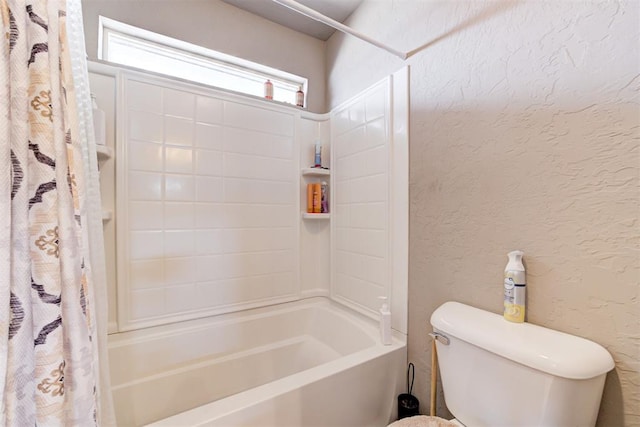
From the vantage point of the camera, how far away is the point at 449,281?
1123 mm

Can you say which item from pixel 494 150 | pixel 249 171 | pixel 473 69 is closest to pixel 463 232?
pixel 494 150

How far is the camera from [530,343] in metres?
0.75

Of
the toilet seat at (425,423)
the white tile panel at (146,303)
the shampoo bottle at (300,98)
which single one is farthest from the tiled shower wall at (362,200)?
the white tile panel at (146,303)

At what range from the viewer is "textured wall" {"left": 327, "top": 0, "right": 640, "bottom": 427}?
71 cm

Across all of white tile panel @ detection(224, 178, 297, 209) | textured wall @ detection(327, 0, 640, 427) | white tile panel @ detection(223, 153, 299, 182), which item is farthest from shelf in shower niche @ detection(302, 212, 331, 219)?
textured wall @ detection(327, 0, 640, 427)

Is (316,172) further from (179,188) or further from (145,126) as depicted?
(145,126)

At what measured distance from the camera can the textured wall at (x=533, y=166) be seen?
71 centimetres

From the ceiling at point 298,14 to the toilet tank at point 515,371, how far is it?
180 centimetres

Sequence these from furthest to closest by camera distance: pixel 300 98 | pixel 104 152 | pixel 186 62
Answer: pixel 300 98 → pixel 186 62 → pixel 104 152

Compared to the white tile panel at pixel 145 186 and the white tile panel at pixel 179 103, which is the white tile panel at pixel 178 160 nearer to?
the white tile panel at pixel 145 186

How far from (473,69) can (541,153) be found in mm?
432

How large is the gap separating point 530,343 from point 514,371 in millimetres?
91

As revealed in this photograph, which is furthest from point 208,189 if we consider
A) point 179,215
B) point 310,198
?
point 310,198

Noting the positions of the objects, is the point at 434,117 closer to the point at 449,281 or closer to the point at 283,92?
the point at 449,281
